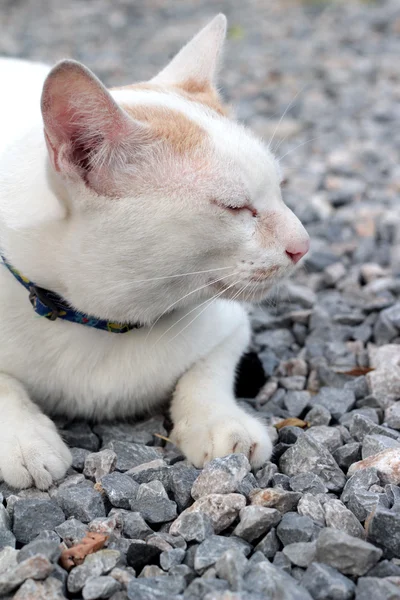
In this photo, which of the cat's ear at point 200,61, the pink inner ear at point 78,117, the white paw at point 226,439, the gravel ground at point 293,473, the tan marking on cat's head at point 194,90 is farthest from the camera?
the cat's ear at point 200,61

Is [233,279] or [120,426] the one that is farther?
[120,426]

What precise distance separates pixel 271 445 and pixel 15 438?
26.6 inches

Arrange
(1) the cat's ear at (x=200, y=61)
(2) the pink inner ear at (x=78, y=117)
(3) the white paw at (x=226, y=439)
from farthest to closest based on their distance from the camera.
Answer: (1) the cat's ear at (x=200, y=61), (3) the white paw at (x=226, y=439), (2) the pink inner ear at (x=78, y=117)

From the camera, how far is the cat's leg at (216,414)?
2.01 m

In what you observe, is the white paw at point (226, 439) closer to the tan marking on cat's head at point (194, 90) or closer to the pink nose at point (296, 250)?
the pink nose at point (296, 250)

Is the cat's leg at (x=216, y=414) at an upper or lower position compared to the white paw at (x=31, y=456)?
lower

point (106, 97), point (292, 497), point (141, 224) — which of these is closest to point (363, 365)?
point (292, 497)

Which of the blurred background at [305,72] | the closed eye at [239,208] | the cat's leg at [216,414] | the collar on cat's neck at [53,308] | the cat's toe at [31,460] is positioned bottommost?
the blurred background at [305,72]

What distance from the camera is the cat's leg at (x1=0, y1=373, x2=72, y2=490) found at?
6.23 ft

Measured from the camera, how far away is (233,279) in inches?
77.9

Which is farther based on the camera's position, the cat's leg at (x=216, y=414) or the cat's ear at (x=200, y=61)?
the cat's ear at (x=200, y=61)

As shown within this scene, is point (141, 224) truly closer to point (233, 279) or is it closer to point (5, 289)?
point (233, 279)

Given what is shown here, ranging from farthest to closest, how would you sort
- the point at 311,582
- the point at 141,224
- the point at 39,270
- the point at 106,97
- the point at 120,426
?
1. the point at 120,426
2. the point at 39,270
3. the point at 141,224
4. the point at 106,97
5. the point at 311,582

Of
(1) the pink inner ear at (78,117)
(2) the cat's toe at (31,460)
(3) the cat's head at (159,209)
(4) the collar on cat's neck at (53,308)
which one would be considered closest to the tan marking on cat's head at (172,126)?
(3) the cat's head at (159,209)
